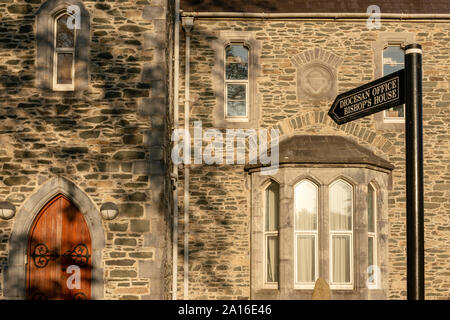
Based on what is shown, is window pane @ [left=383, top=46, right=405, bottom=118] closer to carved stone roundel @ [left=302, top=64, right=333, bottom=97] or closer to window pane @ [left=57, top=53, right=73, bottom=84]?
carved stone roundel @ [left=302, top=64, right=333, bottom=97]

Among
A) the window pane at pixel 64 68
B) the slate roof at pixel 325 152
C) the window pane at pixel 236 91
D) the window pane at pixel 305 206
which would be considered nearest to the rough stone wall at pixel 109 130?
the window pane at pixel 64 68

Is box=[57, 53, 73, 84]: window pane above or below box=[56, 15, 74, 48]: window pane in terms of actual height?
below

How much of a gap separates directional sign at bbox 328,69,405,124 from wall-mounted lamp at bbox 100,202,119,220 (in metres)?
4.22

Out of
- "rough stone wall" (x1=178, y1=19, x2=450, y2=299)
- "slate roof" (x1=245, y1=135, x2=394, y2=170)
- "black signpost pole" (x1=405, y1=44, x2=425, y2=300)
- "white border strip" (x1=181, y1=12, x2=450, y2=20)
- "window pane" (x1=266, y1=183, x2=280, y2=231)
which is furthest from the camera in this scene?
"white border strip" (x1=181, y1=12, x2=450, y2=20)

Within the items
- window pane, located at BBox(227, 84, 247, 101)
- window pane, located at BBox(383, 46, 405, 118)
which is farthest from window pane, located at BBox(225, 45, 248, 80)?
window pane, located at BBox(383, 46, 405, 118)

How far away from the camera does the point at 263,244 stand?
11.5 m

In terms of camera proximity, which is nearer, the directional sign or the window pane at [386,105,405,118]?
the directional sign

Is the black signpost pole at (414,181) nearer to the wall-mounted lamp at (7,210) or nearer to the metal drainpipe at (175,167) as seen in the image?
the wall-mounted lamp at (7,210)

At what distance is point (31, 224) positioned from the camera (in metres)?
8.98

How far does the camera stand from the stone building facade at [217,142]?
29.4 feet

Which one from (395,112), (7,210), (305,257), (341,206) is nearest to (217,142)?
(341,206)

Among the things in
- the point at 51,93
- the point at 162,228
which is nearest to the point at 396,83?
the point at 162,228

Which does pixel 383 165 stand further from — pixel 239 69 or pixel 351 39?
pixel 239 69

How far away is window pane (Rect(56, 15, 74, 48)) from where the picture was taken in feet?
31.3
